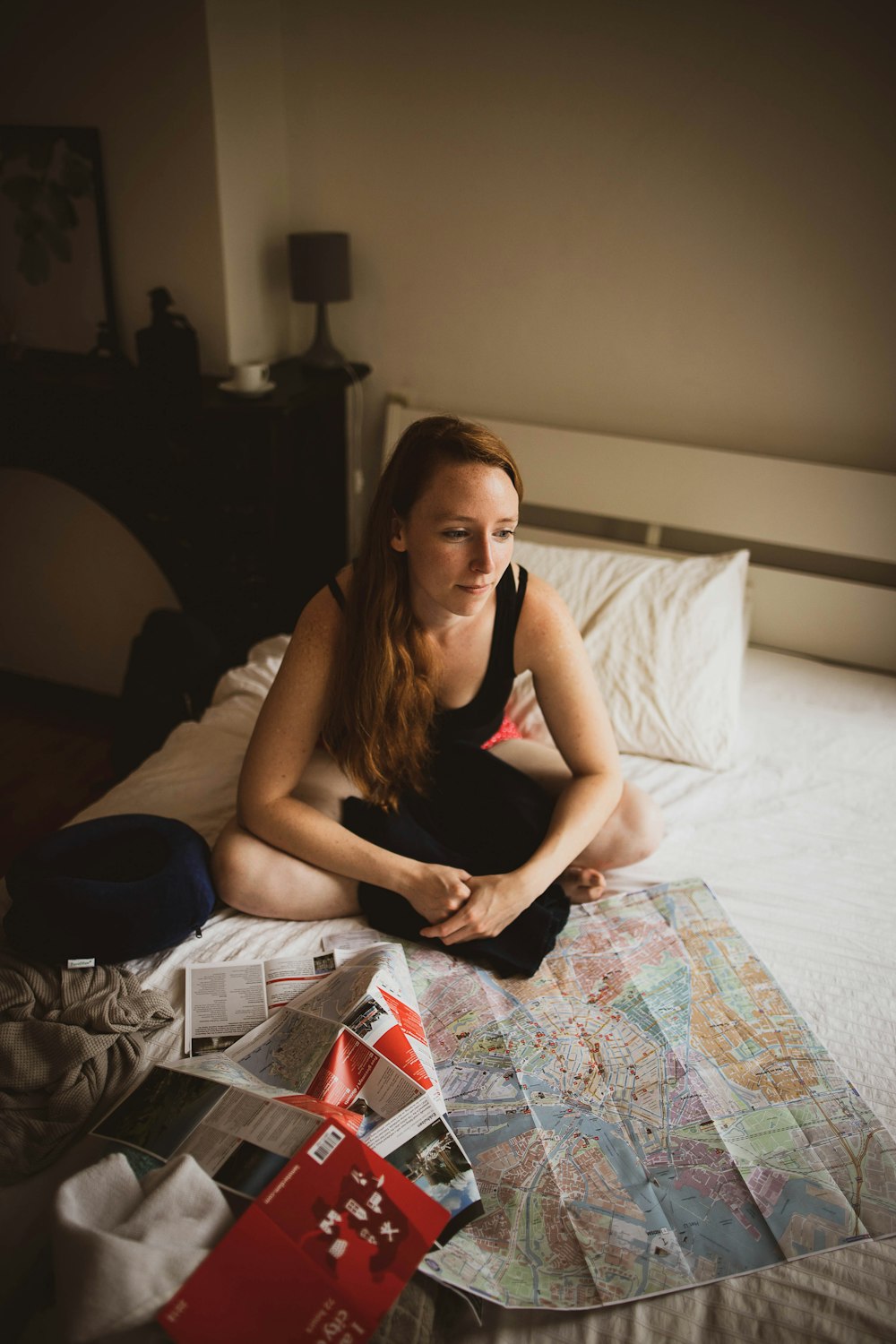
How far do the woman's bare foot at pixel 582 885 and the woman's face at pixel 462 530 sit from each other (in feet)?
1.63

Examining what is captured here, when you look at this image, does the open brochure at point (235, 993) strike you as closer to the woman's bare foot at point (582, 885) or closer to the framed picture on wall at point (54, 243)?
the woman's bare foot at point (582, 885)

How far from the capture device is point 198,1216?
841mm

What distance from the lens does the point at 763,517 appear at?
2160 mm

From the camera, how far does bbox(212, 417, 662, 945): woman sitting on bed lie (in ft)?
4.09

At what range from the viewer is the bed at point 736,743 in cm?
91

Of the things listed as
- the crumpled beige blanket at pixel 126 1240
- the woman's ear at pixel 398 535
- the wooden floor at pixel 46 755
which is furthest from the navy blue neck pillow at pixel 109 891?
the wooden floor at pixel 46 755

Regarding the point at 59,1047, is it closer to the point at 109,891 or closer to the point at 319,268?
the point at 109,891

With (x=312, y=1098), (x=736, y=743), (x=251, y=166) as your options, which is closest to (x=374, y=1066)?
(x=312, y=1098)

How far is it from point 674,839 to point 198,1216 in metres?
1.03

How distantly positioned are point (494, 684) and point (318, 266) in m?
1.42

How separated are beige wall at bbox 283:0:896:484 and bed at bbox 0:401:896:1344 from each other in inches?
7.1

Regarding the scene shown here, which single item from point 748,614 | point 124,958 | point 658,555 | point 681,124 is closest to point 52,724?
point 124,958

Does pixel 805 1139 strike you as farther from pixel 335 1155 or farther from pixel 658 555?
pixel 658 555

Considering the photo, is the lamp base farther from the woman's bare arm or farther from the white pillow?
the woman's bare arm
